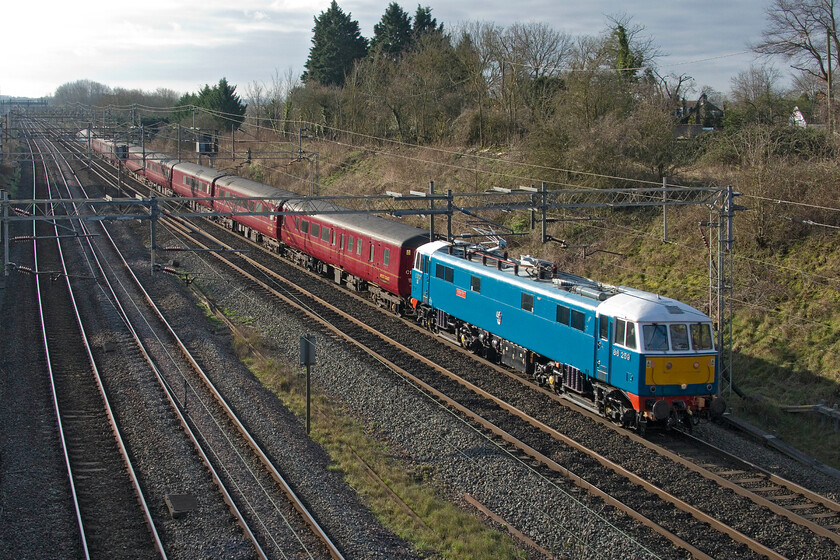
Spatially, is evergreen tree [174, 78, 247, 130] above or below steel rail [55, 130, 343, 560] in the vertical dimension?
above

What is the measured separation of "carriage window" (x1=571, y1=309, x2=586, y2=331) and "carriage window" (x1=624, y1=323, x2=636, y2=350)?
1325 mm

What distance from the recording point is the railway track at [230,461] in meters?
11.0

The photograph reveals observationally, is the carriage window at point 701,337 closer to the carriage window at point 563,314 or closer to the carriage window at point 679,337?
the carriage window at point 679,337

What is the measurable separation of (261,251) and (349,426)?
2149 centimetres

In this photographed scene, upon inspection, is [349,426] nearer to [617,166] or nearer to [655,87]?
[617,166]

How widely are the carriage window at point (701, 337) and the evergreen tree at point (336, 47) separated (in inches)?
2244

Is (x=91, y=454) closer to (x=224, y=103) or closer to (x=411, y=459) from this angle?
(x=411, y=459)

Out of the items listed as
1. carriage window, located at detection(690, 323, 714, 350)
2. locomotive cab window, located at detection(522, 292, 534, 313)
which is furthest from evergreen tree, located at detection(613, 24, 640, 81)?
carriage window, located at detection(690, 323, 714, 350)

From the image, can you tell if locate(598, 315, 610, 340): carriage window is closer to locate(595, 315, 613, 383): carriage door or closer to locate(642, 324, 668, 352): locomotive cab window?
locate(595, 315, 613, 383): carriage door

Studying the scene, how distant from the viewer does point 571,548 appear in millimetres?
10812

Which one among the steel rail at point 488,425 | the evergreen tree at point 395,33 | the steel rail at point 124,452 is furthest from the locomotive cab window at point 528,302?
the evergreen tree at point 395,33

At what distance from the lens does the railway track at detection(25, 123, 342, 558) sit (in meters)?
11.0

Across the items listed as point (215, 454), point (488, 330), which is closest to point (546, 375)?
point (488, 330)

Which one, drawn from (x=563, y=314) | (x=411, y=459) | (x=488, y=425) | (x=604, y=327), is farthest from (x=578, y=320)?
(x=411, y=459)
